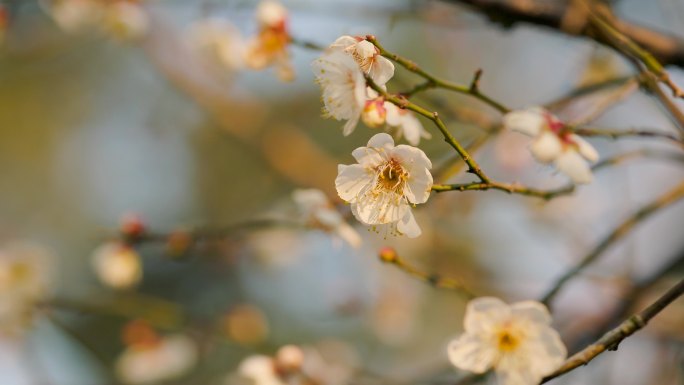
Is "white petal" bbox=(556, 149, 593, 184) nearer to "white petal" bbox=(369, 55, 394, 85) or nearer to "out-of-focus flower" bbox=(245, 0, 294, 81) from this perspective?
"white petal" bbox=(369, 55, 394, 85)

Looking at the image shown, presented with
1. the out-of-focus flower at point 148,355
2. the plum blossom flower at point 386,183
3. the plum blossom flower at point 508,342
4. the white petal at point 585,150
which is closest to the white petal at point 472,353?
the plum blossom flower at point 508,342

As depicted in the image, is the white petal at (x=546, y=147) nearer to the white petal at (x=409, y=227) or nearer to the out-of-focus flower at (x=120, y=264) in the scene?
the white petal at (x=409, y=227)

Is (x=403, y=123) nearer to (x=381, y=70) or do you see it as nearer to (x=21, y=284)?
(x=381, y=70)

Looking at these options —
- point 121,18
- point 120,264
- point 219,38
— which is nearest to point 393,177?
point 120,264

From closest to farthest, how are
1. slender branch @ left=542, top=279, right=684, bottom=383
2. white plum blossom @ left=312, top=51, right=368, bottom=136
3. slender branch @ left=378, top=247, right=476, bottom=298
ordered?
slender branch @ left=542, top=279, right=684, bottom=383, white plum blossom @ left=312, top=51, right=368, bottom=136, slender branch @ left=378, top=247, right=476, bottom=298

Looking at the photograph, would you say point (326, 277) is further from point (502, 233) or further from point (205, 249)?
point (205, 249)

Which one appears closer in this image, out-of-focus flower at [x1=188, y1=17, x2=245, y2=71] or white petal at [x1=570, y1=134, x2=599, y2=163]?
white petal at [x1=570, y1=134, x2=599, y2=163]

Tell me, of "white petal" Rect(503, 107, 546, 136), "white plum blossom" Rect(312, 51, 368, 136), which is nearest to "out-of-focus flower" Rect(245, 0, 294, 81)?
"white plum blossom" Rect(312, 51, 368, 136)
